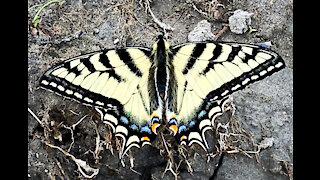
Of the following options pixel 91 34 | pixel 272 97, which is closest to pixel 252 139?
pixel 272 97

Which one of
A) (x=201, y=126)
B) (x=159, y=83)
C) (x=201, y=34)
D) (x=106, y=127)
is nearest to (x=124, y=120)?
(x=106, y=127)

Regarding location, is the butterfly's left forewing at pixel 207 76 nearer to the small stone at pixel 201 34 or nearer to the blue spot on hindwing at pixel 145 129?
the blue spot on hindwing at pixel 145 129

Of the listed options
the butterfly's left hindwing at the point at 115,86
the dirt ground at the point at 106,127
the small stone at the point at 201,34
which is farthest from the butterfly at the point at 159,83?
the small stone at the point at 201,34

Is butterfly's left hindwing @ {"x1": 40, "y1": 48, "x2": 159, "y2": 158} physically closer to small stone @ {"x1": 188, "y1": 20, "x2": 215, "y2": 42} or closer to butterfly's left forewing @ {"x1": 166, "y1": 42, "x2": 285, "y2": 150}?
butterfly's left forewing @ {"x1": 166, "y1": 42, "x2": 285, "y2": 150}

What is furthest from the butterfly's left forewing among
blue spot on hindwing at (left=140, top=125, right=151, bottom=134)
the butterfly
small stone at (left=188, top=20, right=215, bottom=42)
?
small stone at (left=188, top=20, right=215, bottom=42)

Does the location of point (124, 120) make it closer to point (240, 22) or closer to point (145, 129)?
point (145, 129)

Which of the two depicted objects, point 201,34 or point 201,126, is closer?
point 201,126
